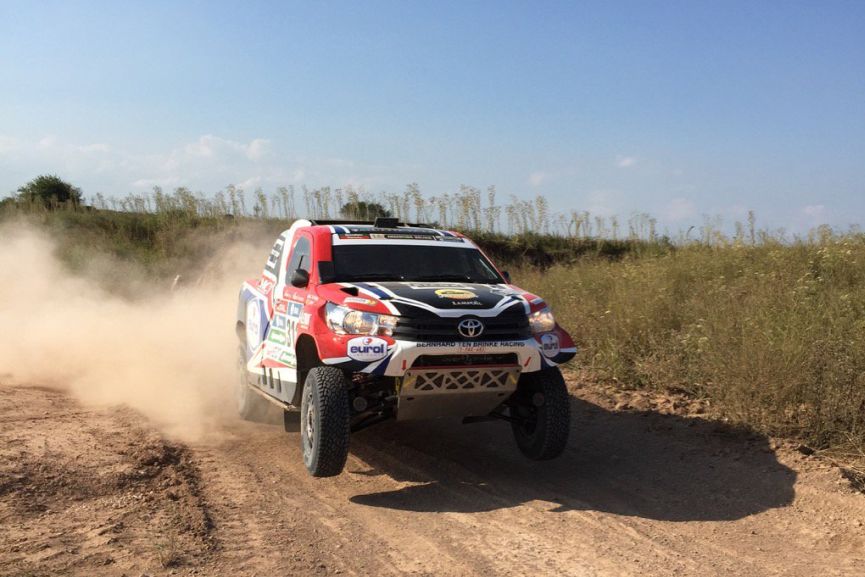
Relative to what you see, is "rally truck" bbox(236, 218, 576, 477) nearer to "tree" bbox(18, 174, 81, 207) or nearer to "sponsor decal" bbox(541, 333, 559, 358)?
"sponsor decal" bbox(541, 333, 559, 358)

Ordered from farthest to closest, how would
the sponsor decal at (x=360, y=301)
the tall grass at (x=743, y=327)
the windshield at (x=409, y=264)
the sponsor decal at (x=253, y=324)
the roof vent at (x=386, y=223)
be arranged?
the sponsor decal at (x=253, y=324) → the roof vent at (x=386, y=223) → the tall grass at (x=743, y=327) → the windshield at (x=409, y=264) → the sponsor decal at (x=360, y=301)

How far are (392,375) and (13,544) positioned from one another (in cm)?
273

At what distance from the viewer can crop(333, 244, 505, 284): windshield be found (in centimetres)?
721

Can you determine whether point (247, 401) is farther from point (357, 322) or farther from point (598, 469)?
point (598, 469)

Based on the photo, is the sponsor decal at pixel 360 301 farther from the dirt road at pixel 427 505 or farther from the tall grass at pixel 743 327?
the tall grass at pixel 743 327

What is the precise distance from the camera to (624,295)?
37.3 ft

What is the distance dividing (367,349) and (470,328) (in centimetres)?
80

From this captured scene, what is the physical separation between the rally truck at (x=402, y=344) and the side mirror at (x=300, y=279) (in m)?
0.01

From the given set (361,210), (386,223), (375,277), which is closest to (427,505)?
(375,277)

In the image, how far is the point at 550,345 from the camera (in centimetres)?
657

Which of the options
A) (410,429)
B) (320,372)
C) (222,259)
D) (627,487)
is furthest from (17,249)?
(627,487)

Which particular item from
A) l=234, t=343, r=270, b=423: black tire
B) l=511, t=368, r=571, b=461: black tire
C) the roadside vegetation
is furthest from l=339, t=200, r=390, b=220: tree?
l=511, t=368, r=571, b=461: black tire

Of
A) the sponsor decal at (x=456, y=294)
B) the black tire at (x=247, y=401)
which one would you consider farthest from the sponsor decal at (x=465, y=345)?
the black tire at (x=247, y=401)

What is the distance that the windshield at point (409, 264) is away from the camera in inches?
284
